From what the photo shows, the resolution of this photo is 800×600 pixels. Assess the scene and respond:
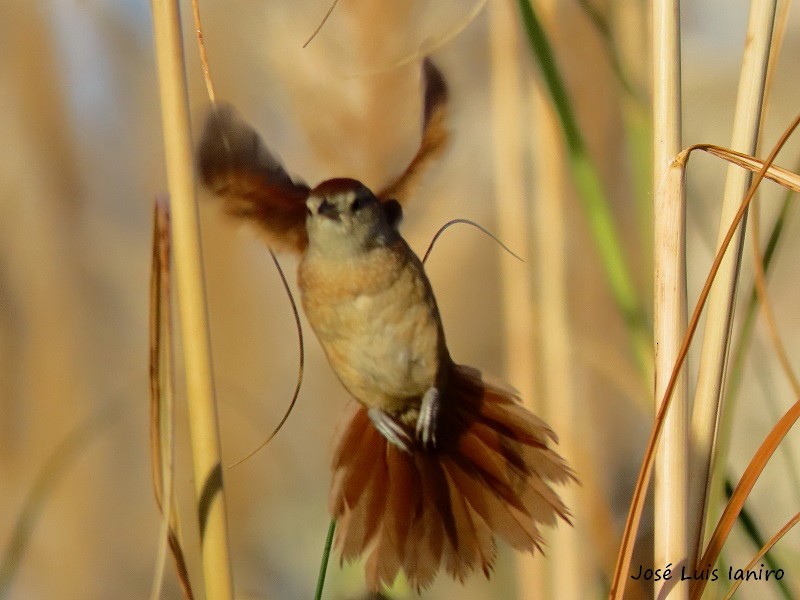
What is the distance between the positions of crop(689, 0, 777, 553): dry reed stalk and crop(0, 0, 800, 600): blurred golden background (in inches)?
3.3

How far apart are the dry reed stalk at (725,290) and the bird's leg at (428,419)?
114 millimetres

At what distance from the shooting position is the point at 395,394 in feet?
1.09

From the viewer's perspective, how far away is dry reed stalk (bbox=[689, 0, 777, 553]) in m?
0.29

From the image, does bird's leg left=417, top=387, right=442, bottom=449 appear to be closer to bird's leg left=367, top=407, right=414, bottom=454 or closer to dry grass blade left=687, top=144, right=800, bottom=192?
bird's leg left=367, top=407, right=414, bottom=454

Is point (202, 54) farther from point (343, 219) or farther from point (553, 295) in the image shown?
point (553, 295)

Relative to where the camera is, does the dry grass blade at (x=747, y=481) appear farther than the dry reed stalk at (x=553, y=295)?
No

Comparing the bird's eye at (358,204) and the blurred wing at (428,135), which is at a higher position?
the blurred wing at (428,135)

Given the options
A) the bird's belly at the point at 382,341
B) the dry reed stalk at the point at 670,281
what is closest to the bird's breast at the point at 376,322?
the bird's belly at the point at 382,341

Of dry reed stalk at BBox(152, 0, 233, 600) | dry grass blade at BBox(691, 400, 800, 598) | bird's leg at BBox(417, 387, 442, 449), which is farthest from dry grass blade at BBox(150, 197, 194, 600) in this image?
dry grass blade at BBox(691, 400, 800, 598)

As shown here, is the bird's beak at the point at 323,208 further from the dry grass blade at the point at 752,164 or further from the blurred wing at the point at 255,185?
the dry grass blade at the point at 752,164

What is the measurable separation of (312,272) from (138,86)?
12 centimetres

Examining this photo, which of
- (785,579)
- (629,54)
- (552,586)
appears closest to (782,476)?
(785,579)

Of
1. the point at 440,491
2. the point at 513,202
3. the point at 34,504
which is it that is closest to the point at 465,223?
the point at 513,202

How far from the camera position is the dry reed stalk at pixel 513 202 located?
0.38 metres
